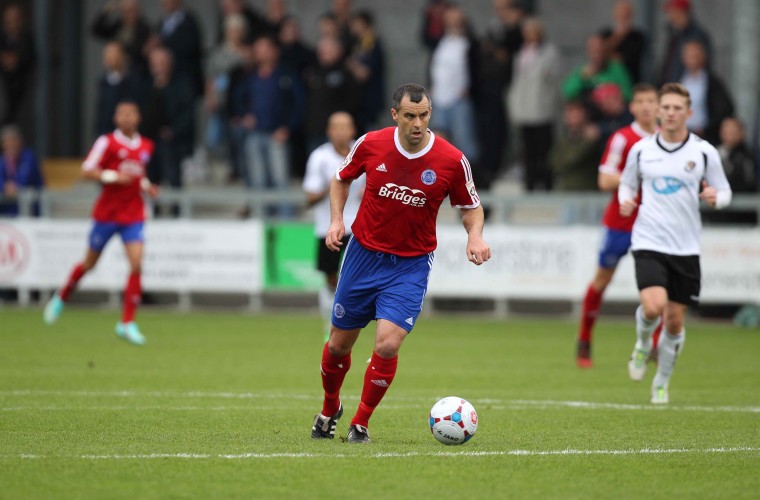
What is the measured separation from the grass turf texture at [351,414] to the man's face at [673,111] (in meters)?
2.19

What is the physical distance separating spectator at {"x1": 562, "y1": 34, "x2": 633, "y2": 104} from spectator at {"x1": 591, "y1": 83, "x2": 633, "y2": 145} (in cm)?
41

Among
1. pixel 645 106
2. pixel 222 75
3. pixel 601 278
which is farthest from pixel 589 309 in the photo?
Result: pixel 222 75

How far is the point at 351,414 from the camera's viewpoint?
1038cm

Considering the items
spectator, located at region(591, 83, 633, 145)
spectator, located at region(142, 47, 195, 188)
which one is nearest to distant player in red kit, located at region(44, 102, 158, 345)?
spectator, located at region(142, 47, 195, 188)

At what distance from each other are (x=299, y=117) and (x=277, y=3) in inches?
80.0

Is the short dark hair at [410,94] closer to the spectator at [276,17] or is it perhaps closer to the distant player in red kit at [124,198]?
the distant player in red kit at [124,198]

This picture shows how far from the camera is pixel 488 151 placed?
21.0 metres

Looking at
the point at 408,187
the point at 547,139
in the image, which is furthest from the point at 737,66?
the point at 408,187

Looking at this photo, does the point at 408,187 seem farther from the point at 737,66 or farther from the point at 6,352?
the point at 737,66

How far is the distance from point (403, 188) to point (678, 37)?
37.7 feet

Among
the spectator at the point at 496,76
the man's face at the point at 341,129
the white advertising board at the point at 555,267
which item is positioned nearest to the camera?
the man's face at the point at 341,129

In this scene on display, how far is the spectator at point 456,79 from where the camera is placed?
19984 millimetres

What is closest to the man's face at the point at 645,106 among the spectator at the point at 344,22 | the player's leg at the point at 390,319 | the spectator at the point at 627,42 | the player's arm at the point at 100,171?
the player's leg at the point at 390,319

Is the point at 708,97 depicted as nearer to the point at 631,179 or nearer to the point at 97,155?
the point at 631,179
